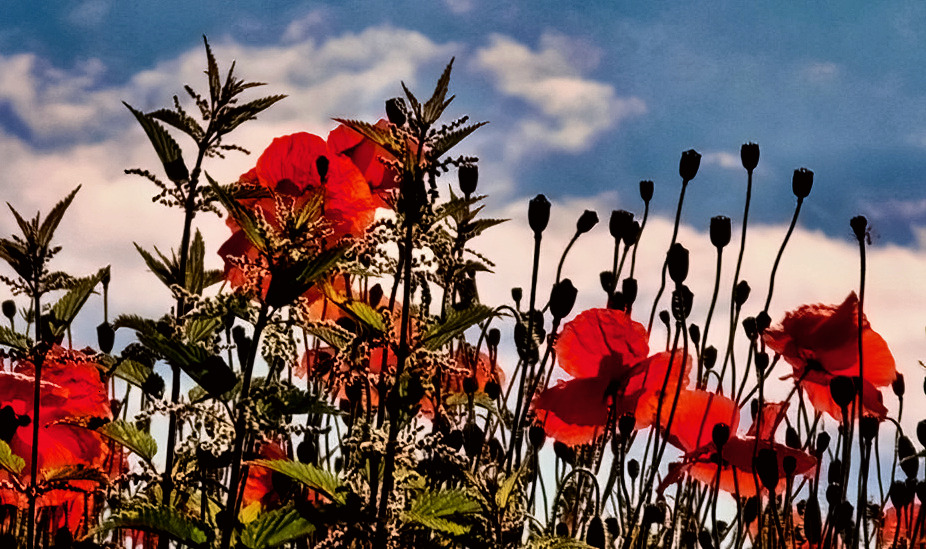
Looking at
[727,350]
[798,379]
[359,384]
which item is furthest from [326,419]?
[798,379]

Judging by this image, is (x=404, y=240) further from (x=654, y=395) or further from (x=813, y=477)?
(x=813, y=477)

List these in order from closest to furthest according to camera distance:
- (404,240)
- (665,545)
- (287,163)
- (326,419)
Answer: (404,240), (287,163), (665,545), (326,419)

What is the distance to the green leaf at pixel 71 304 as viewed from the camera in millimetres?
1899

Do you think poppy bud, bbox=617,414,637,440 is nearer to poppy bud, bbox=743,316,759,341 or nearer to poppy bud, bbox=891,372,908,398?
poppy bud, bbox=743,316,759,341

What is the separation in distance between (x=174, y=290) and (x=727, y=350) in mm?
1512

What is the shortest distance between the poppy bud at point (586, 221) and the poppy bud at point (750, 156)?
0.42 m

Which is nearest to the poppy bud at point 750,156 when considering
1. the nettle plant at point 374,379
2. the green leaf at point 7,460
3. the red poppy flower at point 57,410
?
the nettle plant at point 374,379

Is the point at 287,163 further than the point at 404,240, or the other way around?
the point at 287,163

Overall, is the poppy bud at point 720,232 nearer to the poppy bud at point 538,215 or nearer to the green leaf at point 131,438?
the poppy bud at point 538,215

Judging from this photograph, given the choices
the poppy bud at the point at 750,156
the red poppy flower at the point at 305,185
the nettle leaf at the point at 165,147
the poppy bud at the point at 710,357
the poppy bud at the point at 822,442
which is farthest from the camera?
the poppy bud at the point at 710,357

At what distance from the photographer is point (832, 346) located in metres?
2.30

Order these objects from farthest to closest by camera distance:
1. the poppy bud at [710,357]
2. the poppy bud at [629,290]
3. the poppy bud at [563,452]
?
the poppy bud at [710,357] → the poppy bud at [563,452] → the poppy bud at [629,290]

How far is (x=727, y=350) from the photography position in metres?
2.48

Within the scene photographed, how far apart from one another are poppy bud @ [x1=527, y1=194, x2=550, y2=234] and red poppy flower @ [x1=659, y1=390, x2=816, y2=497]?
0.57m
